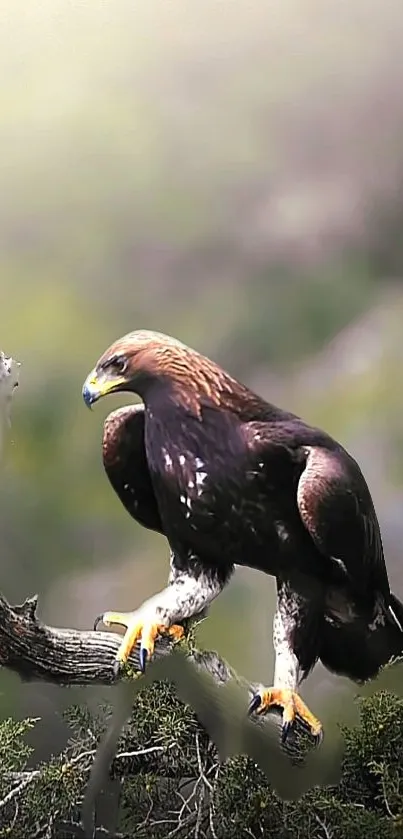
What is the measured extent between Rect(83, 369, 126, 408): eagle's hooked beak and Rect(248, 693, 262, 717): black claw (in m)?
0.60

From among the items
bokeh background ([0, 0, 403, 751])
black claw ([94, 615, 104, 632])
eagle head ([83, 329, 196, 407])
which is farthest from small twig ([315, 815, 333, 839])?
eagle head ([83, 329, 196, 407])

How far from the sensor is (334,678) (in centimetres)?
146

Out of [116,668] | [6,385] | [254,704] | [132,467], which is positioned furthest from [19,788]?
[6,385]

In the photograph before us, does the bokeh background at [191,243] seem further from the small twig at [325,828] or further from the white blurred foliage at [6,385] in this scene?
the small twig at [325,828]

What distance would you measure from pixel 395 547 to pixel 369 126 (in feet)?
2.52

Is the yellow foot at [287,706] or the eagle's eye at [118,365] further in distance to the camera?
the eagle's eye at [118,365]

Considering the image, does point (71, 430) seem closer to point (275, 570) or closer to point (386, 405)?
point (275, 570)

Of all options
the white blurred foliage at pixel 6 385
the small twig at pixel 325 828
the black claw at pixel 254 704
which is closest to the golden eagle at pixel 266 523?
the black claw at pixel 254 704

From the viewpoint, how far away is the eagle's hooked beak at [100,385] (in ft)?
5.10

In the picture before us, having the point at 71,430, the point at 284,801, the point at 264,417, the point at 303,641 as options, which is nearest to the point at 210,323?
the point at 264,417

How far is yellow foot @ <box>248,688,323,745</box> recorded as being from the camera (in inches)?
56.4

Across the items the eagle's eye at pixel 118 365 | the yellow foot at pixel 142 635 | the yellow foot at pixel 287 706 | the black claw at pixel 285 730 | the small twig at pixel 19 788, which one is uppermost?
the eagle's eye at pixel 118 365

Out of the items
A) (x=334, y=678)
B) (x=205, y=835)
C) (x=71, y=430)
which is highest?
(x=71, y=430)

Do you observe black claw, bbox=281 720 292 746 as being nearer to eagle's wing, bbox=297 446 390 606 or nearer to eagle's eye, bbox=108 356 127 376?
eagle's wing, bbox=297 446 390 606
